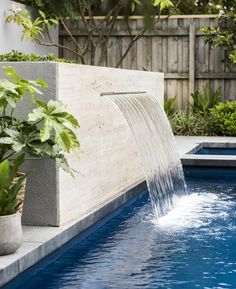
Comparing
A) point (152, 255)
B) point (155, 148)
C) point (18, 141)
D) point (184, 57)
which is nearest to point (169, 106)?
point (184, 57)

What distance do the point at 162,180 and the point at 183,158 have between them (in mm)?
1548

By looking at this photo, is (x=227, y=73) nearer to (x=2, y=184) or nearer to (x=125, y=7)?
(x=2, y=184)

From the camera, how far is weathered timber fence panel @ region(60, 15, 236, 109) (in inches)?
452

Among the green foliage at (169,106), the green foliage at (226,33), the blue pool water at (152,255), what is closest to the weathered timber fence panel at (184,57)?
the green foliage at (226,33)

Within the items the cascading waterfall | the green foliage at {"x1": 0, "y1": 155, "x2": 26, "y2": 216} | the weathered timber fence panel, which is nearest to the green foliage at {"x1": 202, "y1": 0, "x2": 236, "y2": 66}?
the weathered timber fence panel

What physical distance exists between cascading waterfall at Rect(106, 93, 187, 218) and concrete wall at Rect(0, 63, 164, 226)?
5.9 inches

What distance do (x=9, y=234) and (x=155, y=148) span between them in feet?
10.2

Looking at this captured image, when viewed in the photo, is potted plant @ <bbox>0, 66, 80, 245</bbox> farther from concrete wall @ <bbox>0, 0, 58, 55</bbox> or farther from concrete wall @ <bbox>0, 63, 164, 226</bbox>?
concrete wall @ <bbox>0, 0, 58, 55</bbox>

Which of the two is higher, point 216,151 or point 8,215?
point 8,215

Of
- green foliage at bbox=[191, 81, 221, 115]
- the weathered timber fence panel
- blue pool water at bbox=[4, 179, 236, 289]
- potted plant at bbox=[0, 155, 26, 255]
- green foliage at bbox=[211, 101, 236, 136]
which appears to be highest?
the weathered timber fence panel

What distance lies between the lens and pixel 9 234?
139 inches

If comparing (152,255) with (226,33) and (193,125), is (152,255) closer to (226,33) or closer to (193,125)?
(193,125)

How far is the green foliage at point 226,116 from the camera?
10.6m

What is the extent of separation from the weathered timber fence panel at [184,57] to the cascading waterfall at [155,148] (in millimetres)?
4487
